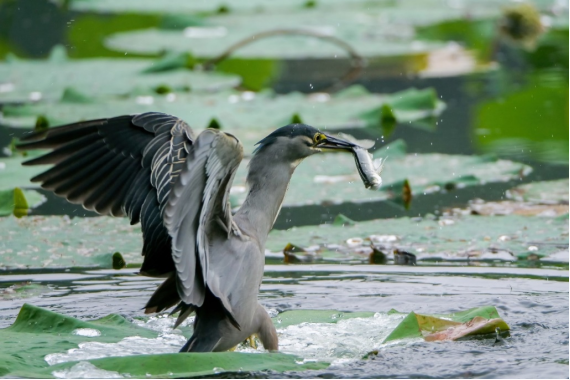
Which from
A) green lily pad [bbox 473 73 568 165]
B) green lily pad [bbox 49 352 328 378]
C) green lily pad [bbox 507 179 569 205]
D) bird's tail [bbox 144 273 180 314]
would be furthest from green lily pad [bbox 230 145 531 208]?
green lily pad [bbox 49 352 328 378]

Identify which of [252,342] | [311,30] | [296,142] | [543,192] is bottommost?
[252,342]

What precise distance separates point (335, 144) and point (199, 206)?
1077 mm

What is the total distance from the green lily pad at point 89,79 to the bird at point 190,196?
4.40 metres

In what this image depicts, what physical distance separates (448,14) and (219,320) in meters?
11.2

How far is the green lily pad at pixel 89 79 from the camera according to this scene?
9570mm

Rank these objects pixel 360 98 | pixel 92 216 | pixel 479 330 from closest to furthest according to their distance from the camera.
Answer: pixel 479 330, pixel 92 216, pixel 360 98

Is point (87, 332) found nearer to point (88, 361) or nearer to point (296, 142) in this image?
point (88, 361)

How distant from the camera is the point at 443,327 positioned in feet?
14.1

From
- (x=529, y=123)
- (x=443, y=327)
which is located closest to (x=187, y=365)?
(x=443, y=327)

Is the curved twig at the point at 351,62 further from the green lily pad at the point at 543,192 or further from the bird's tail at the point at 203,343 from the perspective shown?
the bird's tail at the point at 203,343

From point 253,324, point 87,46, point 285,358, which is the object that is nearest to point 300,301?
point 253,324

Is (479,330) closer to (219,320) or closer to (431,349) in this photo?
(431,349)

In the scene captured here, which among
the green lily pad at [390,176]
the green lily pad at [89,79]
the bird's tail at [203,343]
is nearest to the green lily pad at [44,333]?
the bird's tail at [203,343]

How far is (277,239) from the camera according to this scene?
5734mm
